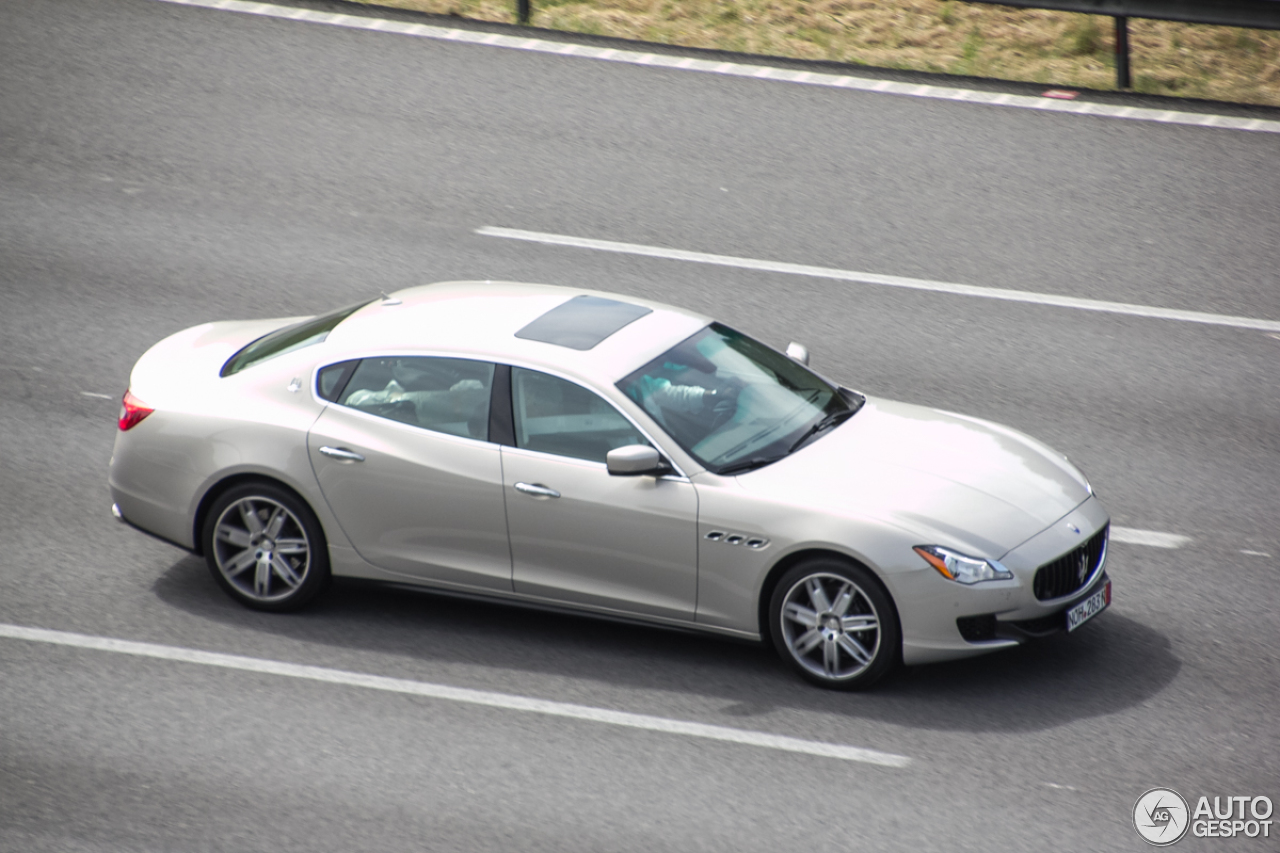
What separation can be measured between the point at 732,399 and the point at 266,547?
2.57 metres

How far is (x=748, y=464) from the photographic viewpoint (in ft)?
25.1

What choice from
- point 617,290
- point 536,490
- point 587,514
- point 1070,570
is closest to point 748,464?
point 587,514

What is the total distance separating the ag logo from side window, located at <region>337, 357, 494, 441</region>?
3513 mm

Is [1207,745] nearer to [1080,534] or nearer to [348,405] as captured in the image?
[1080,534]

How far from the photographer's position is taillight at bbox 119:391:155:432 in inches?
328

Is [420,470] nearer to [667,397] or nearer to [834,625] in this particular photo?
[667,397]

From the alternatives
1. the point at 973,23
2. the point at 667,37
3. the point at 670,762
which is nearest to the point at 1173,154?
the point at 973,23

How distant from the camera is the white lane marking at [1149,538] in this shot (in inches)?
352

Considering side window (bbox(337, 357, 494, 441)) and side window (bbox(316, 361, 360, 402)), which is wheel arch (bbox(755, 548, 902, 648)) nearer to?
side window (bbox(337, 357, 494, 441))

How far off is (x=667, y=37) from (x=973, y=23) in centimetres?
342

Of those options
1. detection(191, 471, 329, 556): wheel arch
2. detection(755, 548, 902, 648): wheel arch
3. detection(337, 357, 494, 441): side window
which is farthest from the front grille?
detection(191, 471, 329, 556): wheel arch

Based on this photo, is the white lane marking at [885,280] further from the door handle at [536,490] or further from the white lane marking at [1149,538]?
the door handle at [536,490]

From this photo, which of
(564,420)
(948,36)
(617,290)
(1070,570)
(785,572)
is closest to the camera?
(785,572)

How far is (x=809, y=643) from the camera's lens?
7441mm
